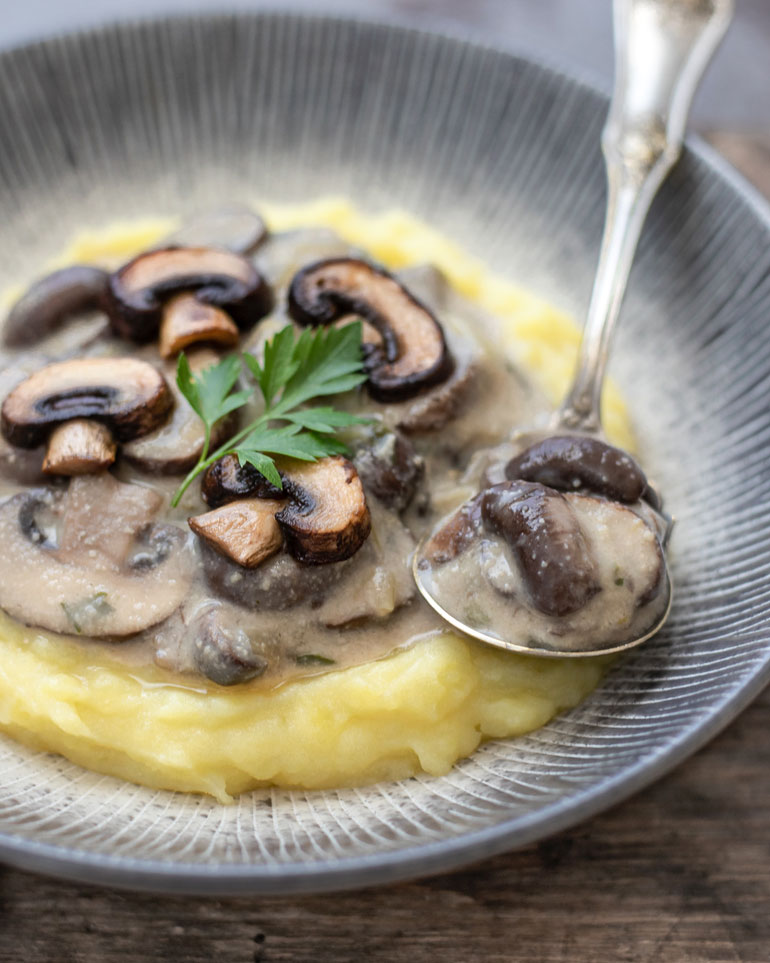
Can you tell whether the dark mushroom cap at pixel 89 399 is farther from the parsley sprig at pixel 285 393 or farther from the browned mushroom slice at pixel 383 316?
the browned mushroom slice at pixel 383 316

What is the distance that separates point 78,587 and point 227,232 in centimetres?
208

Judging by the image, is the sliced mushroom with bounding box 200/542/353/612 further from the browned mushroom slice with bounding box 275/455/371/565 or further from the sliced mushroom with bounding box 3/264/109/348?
the sliced mushroom with bounding box 3/264/109/348

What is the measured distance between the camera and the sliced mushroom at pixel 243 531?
3383 millimetres

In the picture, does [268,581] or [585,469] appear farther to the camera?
[585,469]

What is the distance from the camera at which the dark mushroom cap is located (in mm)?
3721

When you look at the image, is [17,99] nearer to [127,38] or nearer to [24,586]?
[127,38]

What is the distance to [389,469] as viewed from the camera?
375cm

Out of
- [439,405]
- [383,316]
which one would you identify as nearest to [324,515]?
[439,405]

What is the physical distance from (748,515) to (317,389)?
6.54 feet

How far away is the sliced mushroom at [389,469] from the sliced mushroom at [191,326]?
0.85 meters

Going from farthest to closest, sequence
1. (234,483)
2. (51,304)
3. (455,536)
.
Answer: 1. (51,304)
2. (455,536)
3. (234,483)

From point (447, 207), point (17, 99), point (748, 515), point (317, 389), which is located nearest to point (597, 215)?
point (447, 207)

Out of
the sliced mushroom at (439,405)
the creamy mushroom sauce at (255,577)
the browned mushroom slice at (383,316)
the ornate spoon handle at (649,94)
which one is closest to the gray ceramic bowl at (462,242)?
the ornate spoon handle at (649,94)

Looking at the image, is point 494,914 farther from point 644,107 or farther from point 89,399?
point 644,107
